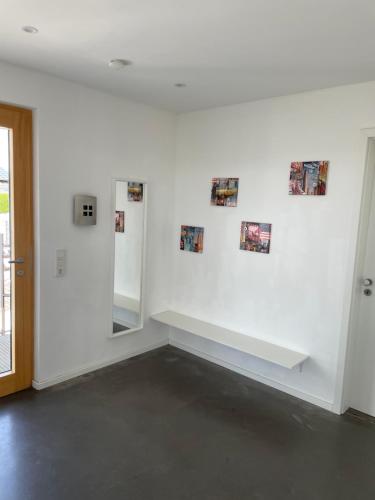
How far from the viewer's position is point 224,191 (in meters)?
3.61

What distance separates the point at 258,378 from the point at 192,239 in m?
1.53

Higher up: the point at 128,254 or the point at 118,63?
the point at 118,63

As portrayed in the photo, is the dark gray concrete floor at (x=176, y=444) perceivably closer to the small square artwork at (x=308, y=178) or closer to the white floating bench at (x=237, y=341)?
the white floating bench at (x=237, y=341)

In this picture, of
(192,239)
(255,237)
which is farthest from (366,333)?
(192,239)

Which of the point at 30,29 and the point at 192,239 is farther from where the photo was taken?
the point at 192,239

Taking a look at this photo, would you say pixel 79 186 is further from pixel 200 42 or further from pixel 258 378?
pixel 258 378

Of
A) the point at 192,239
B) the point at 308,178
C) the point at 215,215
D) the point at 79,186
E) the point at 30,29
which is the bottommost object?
the point at 192,239

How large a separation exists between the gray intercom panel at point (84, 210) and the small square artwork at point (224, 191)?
119cm

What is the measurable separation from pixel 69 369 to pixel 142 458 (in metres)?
1.25

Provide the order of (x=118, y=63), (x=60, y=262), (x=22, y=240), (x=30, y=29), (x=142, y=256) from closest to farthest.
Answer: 1. (x=30, y=29)
2. (x=118, y=63)
3. (x=22, y=240)
4. (x=60, y=262)
5. (x=142, y=256)

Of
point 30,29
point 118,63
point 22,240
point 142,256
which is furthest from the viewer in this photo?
point 142,256

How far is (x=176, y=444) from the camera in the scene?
99.3 inches

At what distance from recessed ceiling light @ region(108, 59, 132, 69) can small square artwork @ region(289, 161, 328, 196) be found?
60.6 inches

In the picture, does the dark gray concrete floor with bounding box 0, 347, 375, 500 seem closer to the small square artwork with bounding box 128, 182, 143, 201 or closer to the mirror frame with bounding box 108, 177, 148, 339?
the mirror frame with bounding box 108, 177, 148, 339
